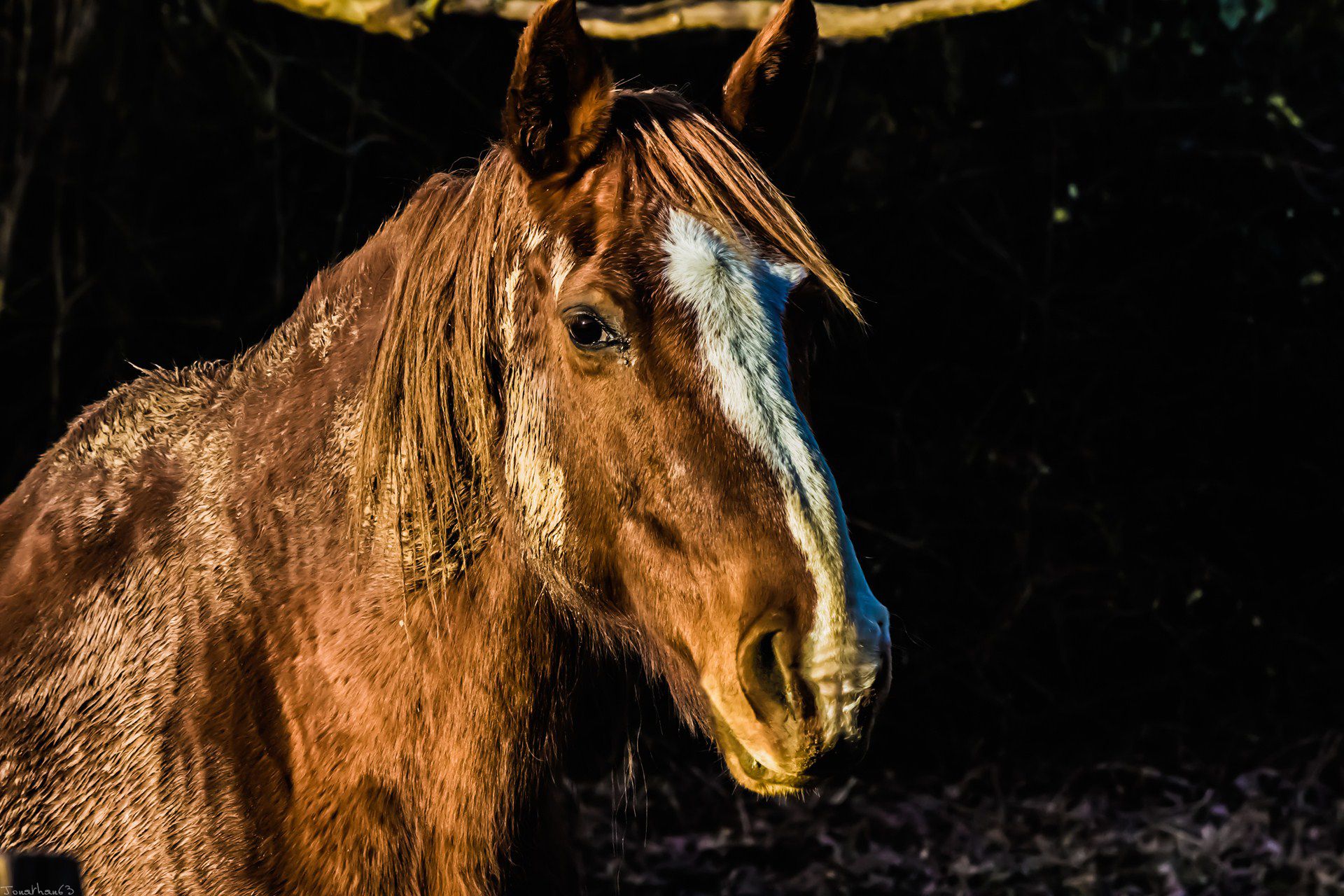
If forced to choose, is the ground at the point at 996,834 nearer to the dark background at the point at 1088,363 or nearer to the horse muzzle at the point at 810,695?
the dark background at the point at 1088,363

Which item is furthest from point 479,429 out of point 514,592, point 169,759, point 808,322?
point 169,759

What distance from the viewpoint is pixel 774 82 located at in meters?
1.98

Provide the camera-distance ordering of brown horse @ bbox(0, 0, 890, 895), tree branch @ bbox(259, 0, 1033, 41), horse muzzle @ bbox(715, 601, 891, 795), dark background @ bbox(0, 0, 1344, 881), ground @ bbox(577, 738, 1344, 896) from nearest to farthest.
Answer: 1. horse muzzle @ bbox(715, 601, 891, 795)
2. brown horse @ bbox(0, 0, 890, 895)
3. tree branch @ bbox(259, 0, 1033, 41)
4. ground @ bbox(577, 738, 1344, 896)
5. dark background @ bbox(0, 0, 1344, 881)

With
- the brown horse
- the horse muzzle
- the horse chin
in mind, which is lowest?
the horse chin

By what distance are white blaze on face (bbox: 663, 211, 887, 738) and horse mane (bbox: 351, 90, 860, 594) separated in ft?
0.48

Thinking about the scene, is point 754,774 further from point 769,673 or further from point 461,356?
point 461,356

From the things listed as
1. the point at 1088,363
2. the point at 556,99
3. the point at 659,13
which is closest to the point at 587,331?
the point at 556,99

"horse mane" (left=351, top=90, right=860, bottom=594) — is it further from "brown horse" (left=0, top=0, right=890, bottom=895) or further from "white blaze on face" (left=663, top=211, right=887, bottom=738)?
"white blaze on face" (left=663, top=211, right=887, bottom=738)

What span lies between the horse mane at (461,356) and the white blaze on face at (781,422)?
145 mm

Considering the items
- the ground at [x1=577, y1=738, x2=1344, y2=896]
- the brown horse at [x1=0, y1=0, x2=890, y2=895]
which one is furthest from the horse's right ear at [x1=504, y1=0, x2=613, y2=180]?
the ground at [x1=577, y1=738, x2=1344, y2=896]

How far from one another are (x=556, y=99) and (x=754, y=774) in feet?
3.25

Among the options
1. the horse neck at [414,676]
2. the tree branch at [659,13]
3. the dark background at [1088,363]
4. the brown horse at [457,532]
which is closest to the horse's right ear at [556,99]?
the brown horse at [457,532]

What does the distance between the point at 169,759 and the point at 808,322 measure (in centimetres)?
116

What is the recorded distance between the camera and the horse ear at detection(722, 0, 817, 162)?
1931 mm
